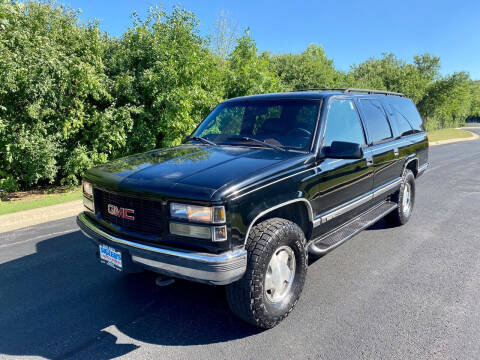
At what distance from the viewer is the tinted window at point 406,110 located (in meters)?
5.46

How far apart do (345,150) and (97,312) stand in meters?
2.69

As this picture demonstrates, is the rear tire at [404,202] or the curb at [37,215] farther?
the curb at [37,215]

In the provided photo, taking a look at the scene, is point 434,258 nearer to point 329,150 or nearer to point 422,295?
point 422,295

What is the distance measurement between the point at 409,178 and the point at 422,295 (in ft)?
8.88

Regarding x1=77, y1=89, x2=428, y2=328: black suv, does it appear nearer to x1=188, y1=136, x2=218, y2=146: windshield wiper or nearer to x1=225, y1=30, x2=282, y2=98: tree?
x1=188, y1=136, x2=218, y2=146: windshield wiper

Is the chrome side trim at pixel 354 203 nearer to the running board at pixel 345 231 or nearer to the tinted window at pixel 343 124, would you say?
the running board at pixel 345 231

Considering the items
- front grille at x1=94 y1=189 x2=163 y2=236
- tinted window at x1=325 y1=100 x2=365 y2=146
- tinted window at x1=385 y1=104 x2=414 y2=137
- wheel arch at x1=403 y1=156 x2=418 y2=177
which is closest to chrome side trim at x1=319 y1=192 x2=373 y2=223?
tinted window at x1=325 y1=100 x2=365 y2=146

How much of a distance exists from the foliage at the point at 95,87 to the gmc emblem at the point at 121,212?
5101mm

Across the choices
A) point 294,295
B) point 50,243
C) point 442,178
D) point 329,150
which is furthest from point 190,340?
point 442,178

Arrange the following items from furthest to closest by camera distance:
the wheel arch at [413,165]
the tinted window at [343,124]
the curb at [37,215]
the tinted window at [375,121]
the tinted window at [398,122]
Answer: the curb at [37,215] → the wheel arch at [413,165] → the tinted window at [398,122] → the tinted window at [375,121] → the tinted window at [343,124]

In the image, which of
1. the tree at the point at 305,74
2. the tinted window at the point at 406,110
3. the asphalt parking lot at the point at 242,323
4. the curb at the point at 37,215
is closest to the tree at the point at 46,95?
the curb at the point at 37,215

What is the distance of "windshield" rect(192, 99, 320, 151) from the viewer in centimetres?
360

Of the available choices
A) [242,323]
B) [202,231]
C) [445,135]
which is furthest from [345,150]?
[445,135]

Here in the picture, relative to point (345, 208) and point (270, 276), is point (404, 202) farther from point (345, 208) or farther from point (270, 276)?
point (270, 276)
